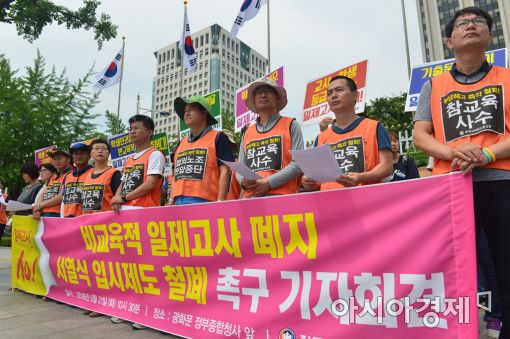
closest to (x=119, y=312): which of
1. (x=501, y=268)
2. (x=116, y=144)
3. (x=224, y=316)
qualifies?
(x=224, y=316)

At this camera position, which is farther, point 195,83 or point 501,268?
point 195,83

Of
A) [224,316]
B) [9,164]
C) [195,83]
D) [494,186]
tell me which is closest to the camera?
[494,186]

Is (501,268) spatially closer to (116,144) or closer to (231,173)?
(231,173)

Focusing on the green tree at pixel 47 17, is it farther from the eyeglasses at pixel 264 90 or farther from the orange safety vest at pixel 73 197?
the eyeglasses at pixel 264 90

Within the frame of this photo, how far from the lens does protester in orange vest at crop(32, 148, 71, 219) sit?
4520mm

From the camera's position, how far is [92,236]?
3.54 metres

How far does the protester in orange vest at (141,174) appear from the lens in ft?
11.0

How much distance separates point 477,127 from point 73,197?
397 cm

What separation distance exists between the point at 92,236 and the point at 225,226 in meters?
1.74

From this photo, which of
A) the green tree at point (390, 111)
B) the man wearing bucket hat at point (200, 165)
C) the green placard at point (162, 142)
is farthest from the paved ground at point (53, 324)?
the green tree at point (390, 111)

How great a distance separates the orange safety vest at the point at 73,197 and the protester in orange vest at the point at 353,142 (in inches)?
111

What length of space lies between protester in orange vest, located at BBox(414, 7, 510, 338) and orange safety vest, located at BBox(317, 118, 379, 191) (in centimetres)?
33

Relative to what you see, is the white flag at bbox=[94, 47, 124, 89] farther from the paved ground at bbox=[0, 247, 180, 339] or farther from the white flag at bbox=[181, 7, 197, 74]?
the paved ground at bbox=[0, 247, 180, 339]

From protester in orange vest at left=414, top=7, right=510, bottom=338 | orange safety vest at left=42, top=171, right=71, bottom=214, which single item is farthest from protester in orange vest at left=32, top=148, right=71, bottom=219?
protester in orange vest at left=414, top=7, right=510, bottom=338
